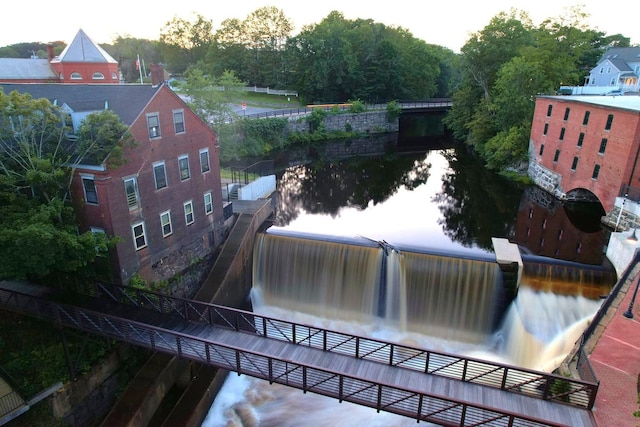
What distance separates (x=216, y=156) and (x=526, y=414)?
1892cm

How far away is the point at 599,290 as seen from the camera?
64.2 feet

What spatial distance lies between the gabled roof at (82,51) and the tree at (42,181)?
39.2 metres

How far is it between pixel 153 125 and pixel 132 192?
3203 mm

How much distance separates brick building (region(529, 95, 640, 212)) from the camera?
29.0 m

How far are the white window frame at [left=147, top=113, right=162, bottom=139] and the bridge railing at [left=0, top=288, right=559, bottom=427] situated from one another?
8.11 meters

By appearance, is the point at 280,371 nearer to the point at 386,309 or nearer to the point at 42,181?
the point at 386,309

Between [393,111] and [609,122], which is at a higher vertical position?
[609,122]

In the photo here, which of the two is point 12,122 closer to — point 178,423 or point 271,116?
point 178,423

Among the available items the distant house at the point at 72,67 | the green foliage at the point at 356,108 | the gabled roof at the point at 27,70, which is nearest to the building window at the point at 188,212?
the distant house at the point at 72,67

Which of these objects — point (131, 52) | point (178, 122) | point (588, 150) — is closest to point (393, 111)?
point (588, 150)

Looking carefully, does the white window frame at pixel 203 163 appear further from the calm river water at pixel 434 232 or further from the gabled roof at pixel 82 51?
the gabled roof at pixel 82 51

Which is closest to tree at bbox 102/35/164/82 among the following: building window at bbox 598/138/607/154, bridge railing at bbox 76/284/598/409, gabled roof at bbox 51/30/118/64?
gabled roof at bbox 51/30/118/64

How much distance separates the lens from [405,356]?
62.1 ft

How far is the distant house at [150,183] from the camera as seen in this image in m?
17.8
